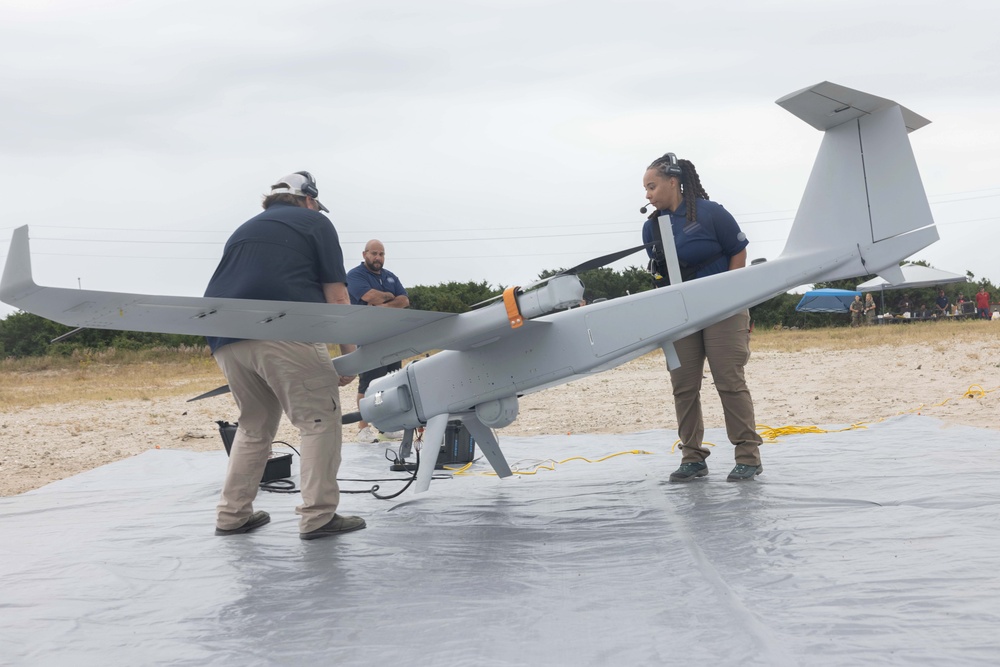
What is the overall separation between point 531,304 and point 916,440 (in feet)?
11.1

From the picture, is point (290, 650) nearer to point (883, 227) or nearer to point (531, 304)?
point (531, 304)

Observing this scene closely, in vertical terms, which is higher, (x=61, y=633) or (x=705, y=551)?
(x=61, y=633)

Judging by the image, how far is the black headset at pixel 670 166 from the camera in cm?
487

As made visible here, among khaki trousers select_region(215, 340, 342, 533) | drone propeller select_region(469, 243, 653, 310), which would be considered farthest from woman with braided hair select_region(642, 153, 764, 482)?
khaki trousers select_region(215, 340, 342, 533)

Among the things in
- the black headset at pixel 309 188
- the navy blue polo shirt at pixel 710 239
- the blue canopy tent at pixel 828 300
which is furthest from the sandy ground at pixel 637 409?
the blue canopy tent at pixel 828 300

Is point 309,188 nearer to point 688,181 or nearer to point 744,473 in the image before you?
point 688,181

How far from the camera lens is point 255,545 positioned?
382 cm

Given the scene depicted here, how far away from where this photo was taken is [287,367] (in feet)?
12.5

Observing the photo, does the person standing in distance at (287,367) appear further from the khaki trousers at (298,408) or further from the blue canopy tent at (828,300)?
the blue canopy tent at (828,300)

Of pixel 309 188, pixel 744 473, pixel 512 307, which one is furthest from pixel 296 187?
pixel 744 473

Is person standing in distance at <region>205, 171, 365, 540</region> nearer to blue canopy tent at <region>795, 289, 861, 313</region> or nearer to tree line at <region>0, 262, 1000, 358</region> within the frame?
tree line at <region>0, 262, 1000, 358</region>

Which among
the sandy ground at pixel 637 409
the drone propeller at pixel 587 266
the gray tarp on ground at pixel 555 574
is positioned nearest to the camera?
the gray tarp on ground at pixel 555 574

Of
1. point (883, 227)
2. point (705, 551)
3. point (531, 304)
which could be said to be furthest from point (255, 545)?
point (883, 227)

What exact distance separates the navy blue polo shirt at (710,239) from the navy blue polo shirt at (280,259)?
82.1 inches
